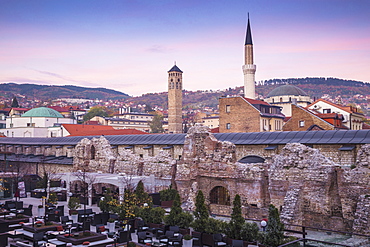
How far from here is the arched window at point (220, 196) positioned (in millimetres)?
26461

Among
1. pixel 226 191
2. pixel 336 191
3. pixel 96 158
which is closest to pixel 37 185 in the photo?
pixel 96 158

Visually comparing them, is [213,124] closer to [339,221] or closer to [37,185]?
[37,185]

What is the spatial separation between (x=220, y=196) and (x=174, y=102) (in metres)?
73.9

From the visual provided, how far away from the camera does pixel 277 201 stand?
23.1m

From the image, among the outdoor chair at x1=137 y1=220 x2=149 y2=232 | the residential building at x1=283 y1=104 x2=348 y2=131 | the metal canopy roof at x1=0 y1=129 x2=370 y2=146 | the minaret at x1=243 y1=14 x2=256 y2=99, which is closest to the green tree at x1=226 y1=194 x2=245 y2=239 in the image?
the outdoor chair at x1=137 y1=220 x2=149 y2=232

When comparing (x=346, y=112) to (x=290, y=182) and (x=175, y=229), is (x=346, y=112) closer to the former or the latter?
(x=290, y=182)

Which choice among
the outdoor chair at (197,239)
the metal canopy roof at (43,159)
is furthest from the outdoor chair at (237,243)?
the metal canopy roof at (43,159)

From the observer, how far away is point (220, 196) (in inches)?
1059

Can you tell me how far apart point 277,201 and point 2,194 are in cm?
2479

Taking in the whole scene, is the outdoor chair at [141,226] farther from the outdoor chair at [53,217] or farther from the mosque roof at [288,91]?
the mosque roof at [288,91]

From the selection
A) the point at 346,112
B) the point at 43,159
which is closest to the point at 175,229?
the point at 43,159

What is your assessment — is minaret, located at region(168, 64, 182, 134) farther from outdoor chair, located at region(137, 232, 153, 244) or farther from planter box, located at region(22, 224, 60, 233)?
outdoor chair, located at region(137, 232, 153, 244)

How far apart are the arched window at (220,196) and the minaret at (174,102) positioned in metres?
70.2

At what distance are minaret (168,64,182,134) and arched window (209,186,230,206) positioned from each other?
230 feet
